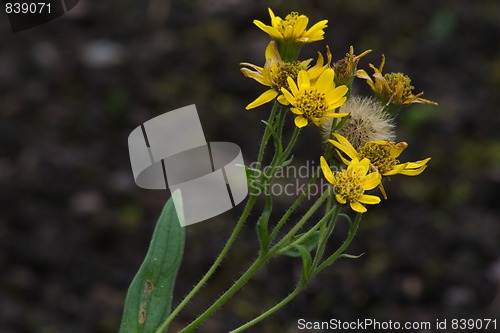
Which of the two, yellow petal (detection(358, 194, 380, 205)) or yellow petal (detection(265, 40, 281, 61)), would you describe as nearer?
yellow petal (detection(358, 194, 380, 205))

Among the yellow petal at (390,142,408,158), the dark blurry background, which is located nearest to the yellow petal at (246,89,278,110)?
the yellow petal at (390,142,408,158)

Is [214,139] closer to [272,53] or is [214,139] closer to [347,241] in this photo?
[272,53]

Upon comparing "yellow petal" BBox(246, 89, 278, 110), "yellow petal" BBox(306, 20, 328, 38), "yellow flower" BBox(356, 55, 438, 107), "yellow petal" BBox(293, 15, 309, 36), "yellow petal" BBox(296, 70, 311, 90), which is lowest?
"yellow flower" BBox(356, 55, 438, 107)

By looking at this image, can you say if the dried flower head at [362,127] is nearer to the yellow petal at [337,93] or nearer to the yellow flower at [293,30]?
the yellow petal at [337,93]

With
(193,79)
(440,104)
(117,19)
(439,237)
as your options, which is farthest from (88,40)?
(439,237)

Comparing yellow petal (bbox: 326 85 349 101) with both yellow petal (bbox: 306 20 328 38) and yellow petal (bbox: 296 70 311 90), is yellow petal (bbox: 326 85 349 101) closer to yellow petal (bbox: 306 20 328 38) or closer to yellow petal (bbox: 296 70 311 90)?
yellow petal (bbox: 296 70 311 90)

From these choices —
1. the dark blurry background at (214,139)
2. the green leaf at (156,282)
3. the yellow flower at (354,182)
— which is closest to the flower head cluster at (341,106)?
the yellow flower at (354,182)
